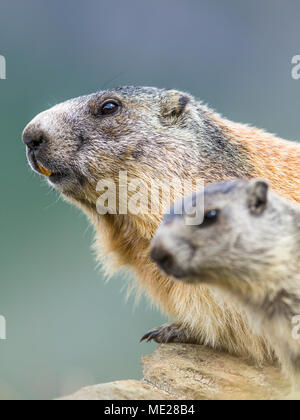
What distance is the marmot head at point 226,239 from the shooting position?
101 inches

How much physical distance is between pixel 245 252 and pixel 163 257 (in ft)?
1.17

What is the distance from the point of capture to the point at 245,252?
2631mm

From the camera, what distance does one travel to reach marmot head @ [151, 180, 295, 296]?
2.56 m

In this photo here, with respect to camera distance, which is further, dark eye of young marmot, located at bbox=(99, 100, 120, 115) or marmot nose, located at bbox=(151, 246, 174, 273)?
dark eye of young marmot, located at bbox=(99, 100, 120, 115)

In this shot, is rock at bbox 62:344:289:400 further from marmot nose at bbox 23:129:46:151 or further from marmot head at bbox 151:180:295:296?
marmot nose at bbox 23:129:46:151

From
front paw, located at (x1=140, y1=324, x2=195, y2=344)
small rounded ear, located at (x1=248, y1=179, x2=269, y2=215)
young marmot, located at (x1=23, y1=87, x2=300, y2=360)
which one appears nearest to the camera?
small rounded ear, located at (x1=248, y1=179, x2=269, y2=215)

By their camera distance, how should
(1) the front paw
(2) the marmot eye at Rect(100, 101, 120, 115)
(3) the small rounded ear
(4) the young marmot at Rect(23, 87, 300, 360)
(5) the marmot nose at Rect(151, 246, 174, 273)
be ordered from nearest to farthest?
(5) the marmot nose at Rect(151, 246, 174, 273) → (3) the small rounded ear → (4) the young marmot at Rect(23, 87, 300, 360) → (1) the front paw → (2) the marmot eye at Rect(100, 101, 120, 115)

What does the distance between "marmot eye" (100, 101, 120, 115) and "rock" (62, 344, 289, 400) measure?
1460 mm

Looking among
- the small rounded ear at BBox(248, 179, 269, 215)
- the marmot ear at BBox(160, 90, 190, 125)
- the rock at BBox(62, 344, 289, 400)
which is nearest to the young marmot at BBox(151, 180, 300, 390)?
the small rounded ear at BBox(248, 179, 269, 215)

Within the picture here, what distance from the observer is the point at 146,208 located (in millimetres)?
3602

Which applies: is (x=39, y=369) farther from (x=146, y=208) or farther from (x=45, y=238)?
(x=45, y=238)

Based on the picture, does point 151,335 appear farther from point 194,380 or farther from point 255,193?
point 255,193

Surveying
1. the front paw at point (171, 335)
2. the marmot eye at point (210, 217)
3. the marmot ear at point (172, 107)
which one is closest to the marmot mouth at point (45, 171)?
the marmot ear at point (172, 107)

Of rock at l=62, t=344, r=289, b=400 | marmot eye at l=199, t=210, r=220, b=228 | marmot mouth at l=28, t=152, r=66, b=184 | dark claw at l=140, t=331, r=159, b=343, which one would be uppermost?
marmot mouth at l=28, t=152, r=66, b=184
